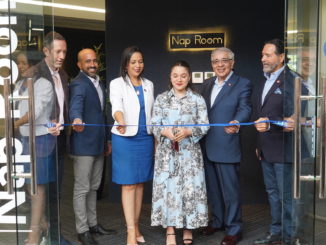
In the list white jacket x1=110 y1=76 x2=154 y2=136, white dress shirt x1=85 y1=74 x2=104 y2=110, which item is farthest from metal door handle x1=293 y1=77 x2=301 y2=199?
white dress shirt x1=85 y1=74 x2=104 y2=110

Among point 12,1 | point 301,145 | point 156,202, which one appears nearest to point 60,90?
point 12,1

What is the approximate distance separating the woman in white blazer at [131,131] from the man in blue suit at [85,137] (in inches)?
9.0

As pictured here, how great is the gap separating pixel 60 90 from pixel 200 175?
144 centimetres

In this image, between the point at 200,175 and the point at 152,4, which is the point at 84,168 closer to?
the point at 200,175

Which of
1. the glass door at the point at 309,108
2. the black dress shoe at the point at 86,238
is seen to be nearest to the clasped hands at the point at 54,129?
the black dress shoe at the point at 86,238

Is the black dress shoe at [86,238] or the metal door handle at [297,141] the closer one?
the metal door handle at [297,141]

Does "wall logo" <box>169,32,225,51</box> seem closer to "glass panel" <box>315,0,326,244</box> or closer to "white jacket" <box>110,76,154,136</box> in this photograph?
"white jacket" <box>110,76,154,136</box>

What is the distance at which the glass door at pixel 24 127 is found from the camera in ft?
9.23

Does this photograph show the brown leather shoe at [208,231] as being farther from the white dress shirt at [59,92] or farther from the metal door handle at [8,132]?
the metal door handle at [8,132]

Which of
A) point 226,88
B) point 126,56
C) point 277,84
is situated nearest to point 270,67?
point 277,84

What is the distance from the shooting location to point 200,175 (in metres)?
3.86

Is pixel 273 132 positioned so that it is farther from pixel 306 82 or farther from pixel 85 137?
pixel 85 137

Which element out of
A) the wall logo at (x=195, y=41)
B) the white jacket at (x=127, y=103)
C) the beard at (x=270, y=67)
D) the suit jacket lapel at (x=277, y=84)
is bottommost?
the white jacket at (x=127, y=103)

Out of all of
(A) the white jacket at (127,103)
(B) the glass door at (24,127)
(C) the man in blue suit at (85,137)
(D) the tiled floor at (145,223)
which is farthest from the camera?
(D) the tiled floor at (145,223)
